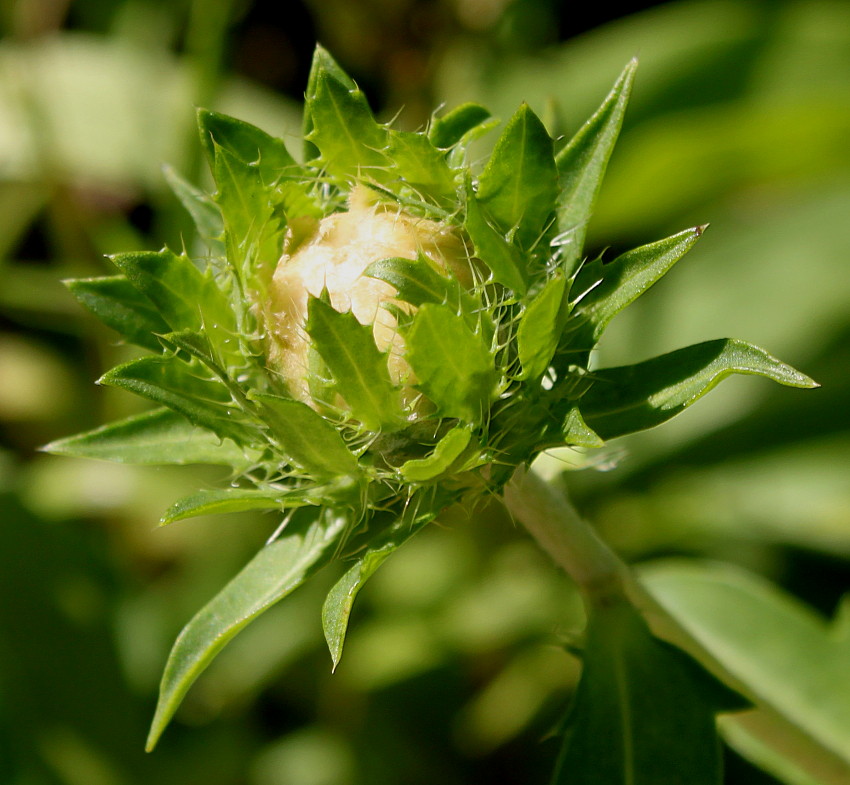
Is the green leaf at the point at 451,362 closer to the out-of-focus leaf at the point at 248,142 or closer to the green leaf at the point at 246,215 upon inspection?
the green leaf at the point at 246,215

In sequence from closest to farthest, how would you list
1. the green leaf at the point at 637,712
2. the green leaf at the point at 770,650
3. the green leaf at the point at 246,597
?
the green leaf at the point at 246,597 → the green leaf at the point at 637,712 → the green leaf at the point at 770,650

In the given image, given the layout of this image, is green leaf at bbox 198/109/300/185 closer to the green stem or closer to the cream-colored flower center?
the cream-colored flower center

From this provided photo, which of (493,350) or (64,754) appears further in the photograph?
(64,754)

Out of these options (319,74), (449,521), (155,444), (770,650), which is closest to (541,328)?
(319,74)

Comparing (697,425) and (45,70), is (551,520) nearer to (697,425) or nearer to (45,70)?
(697,425)

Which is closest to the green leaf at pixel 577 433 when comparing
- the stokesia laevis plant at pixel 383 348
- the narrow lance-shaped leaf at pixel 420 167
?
the stokesia laevis plant at pixel 383 348

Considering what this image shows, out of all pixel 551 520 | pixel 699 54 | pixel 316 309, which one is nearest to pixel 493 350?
pixel 316 309

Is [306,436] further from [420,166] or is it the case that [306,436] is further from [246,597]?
[420,166]
